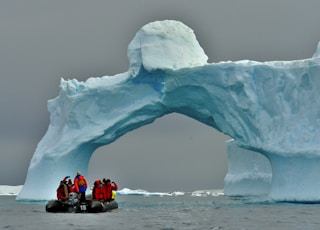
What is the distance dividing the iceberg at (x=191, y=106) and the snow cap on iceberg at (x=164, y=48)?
42 millimetres

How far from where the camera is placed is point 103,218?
21.3 m

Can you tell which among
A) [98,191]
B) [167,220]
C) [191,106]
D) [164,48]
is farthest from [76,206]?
[191,106]

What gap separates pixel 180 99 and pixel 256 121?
3809 mm

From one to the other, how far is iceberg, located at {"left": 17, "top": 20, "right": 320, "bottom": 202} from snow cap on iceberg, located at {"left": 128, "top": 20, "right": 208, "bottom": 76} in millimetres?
42

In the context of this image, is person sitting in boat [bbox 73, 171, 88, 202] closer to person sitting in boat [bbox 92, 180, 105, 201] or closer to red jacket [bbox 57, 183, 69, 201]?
red jacket [bbox 57, 183, 69, 201]

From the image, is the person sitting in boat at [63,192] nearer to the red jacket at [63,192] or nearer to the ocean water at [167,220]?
the red jacket at [63,192]

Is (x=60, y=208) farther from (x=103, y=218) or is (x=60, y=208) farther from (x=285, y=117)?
(x=285, y=117)

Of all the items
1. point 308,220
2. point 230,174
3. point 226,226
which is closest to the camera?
point 226,226

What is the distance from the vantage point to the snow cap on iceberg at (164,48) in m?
30.7

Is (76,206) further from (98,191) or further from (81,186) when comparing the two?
(98,191)

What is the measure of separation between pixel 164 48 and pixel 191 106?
3030mm

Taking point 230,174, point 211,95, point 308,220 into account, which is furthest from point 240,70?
point 230,174

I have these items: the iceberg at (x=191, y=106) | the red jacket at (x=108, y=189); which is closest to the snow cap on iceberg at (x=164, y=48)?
the iceberg at (x=191, y=106)

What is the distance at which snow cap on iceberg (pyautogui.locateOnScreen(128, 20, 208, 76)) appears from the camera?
3073 cm
